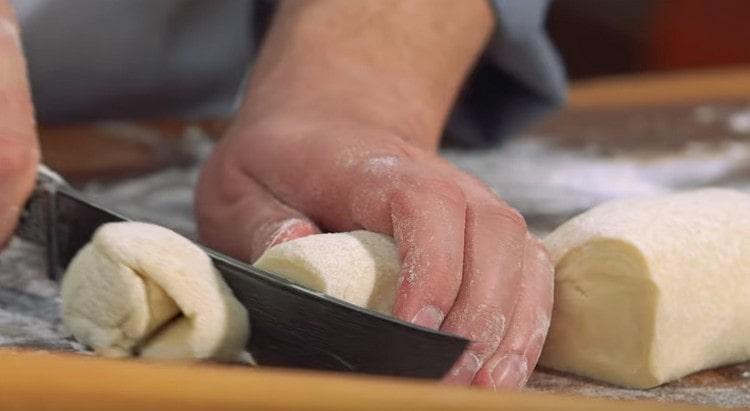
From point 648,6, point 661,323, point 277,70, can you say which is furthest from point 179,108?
point 648,6

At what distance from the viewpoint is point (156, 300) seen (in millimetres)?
669

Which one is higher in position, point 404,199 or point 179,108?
point 404,199

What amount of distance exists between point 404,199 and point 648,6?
70.6 inches

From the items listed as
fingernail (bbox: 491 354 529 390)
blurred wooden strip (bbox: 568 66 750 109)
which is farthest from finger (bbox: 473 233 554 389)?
blurred wooden strip (bbox: 568 66 750 109)

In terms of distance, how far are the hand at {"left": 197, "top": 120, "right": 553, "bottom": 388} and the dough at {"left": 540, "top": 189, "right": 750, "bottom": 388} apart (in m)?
0.03

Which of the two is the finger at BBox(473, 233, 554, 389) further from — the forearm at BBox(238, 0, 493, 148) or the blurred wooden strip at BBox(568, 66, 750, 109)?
the blurred wooden strip at BBox(568, 66, 750, 109)

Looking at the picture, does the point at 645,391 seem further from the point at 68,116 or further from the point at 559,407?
the point at 68,116

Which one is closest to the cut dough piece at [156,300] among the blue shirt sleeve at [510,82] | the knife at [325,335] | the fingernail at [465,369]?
the knife at [325,335]

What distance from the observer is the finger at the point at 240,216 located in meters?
0.79

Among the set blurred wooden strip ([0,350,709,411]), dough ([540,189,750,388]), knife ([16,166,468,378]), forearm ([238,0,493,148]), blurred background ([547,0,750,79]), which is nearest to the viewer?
blurred wooden strip ([0,350,709,411])

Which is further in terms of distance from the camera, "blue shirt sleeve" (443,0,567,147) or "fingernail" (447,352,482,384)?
"blue shirt sleeve" (443,0,567,147)

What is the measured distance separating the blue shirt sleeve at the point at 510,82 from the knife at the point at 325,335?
1.96 feet

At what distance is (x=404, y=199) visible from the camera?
70 centimetres

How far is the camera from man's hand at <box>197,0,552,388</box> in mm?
653
